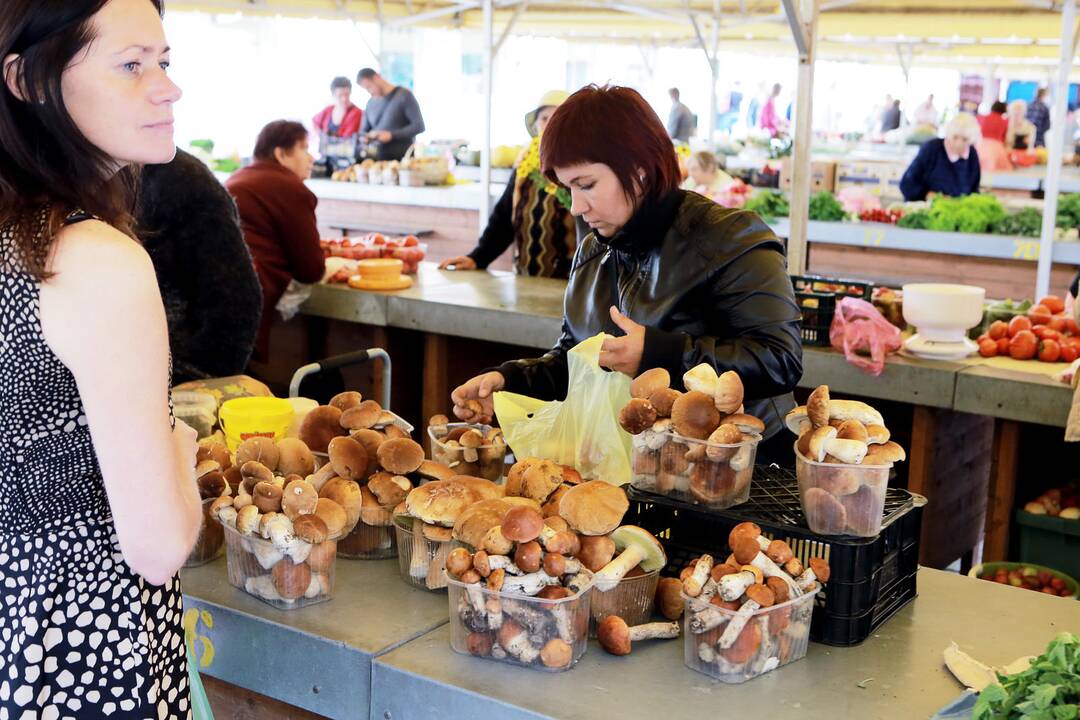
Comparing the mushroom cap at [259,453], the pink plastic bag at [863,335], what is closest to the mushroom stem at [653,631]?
the mushroom cap at [259,453]

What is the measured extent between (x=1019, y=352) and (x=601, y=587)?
257cm

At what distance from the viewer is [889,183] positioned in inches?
382

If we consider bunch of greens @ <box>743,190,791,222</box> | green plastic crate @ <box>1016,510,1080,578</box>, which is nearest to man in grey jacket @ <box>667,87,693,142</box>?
bunch of greens @ <box>743,190,791,222</box>

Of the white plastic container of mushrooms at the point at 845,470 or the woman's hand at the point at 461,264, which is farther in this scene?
the woman's hand at the point at 461,264

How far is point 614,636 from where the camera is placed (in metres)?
1.65

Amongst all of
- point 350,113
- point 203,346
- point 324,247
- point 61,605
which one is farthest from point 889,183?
point 61,605

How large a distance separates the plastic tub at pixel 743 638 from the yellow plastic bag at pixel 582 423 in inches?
17.1

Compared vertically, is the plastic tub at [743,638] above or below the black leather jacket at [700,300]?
below

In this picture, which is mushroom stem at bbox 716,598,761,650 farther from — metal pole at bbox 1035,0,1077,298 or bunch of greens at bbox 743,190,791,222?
bunch of greens at bbox 743,190,791,222

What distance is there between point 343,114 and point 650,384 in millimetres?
9863

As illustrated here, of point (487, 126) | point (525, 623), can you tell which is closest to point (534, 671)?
point (525, 623)

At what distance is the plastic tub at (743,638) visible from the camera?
1582 millimetres

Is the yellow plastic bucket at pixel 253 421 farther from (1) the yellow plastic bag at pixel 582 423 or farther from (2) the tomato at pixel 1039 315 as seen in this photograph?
(2) the tomato at pixel 1039 315

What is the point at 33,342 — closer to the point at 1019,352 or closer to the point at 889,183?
the point at 1019,352
